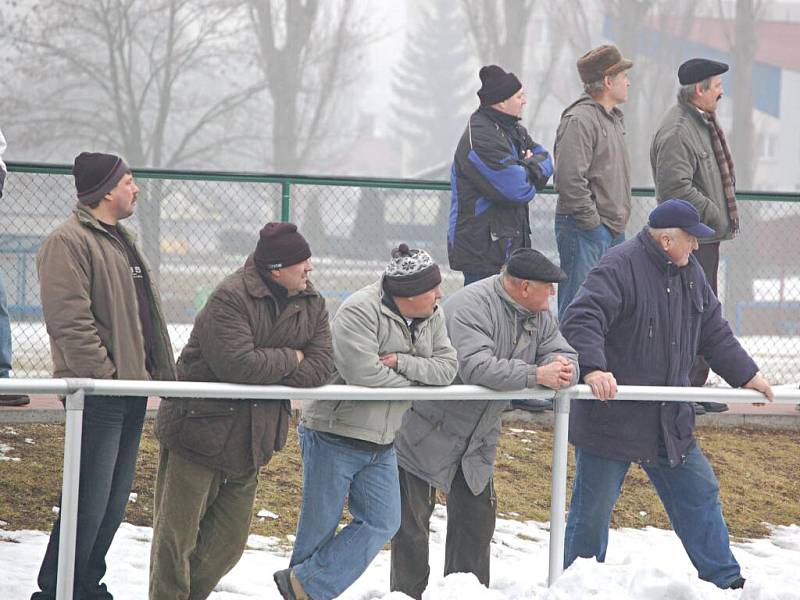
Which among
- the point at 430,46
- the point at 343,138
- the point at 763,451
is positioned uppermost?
the point at 430,46

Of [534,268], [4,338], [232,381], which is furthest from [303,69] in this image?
[232,381]

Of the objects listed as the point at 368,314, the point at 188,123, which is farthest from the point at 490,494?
the point at 188,123

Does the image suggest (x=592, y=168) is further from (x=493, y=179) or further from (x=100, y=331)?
(x=100, y=331)

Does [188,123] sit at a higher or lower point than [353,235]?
higher

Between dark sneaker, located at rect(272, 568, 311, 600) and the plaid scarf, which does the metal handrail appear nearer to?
the plaid scarf

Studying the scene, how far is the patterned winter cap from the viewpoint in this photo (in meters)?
4.93

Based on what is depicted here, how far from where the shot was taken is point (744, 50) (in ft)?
76.5

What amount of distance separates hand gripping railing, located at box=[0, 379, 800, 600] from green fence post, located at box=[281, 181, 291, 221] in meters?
3.87

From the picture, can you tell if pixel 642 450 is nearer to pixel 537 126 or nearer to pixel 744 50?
pixel 537 126

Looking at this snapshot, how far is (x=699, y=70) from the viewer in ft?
23.8

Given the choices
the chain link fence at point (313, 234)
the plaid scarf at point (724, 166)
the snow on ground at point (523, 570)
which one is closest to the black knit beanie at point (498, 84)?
the plaid scarf at point (724, 166)

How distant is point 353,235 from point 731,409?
15.0 feet

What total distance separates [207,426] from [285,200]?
4109 mm

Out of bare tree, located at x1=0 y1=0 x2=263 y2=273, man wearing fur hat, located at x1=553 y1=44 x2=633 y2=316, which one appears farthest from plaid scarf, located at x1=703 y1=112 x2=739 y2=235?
bare tree, located at x1=0 y1=0 x2=263 y2=273
